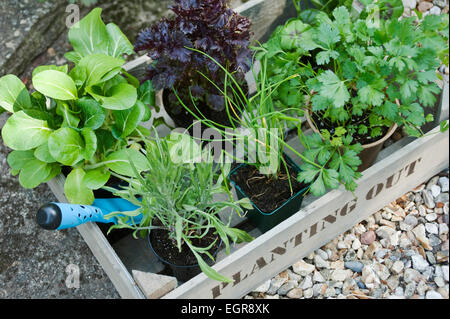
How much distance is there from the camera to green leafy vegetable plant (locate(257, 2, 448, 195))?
1455 mm

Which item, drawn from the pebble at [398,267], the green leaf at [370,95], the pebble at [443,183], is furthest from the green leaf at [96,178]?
the pebble at [443,183]

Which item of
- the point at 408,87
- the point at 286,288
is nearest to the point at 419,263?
the point at 286,288

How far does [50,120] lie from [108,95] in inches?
7.9

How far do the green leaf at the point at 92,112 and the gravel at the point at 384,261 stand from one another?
0.82 meters

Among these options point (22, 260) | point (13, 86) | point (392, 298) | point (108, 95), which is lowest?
point (392, 298)

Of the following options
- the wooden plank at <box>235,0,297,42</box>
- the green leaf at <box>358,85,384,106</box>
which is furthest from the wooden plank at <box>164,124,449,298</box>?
the wooden plank at <box>235,0,297,42</box>

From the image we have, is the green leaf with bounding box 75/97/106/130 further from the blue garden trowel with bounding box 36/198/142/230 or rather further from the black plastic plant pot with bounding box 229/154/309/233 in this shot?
the black plastic plant pot with bounding box 229/154/309/233

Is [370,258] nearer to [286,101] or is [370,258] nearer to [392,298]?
[392,298]

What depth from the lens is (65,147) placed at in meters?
1.48

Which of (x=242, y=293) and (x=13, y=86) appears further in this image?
(x=242, y=293)

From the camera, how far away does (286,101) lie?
5.53ft

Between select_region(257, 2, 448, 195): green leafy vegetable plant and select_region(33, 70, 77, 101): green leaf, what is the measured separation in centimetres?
63

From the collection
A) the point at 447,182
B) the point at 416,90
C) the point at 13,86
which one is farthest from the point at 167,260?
the point at 447,182

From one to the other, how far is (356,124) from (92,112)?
89cm
